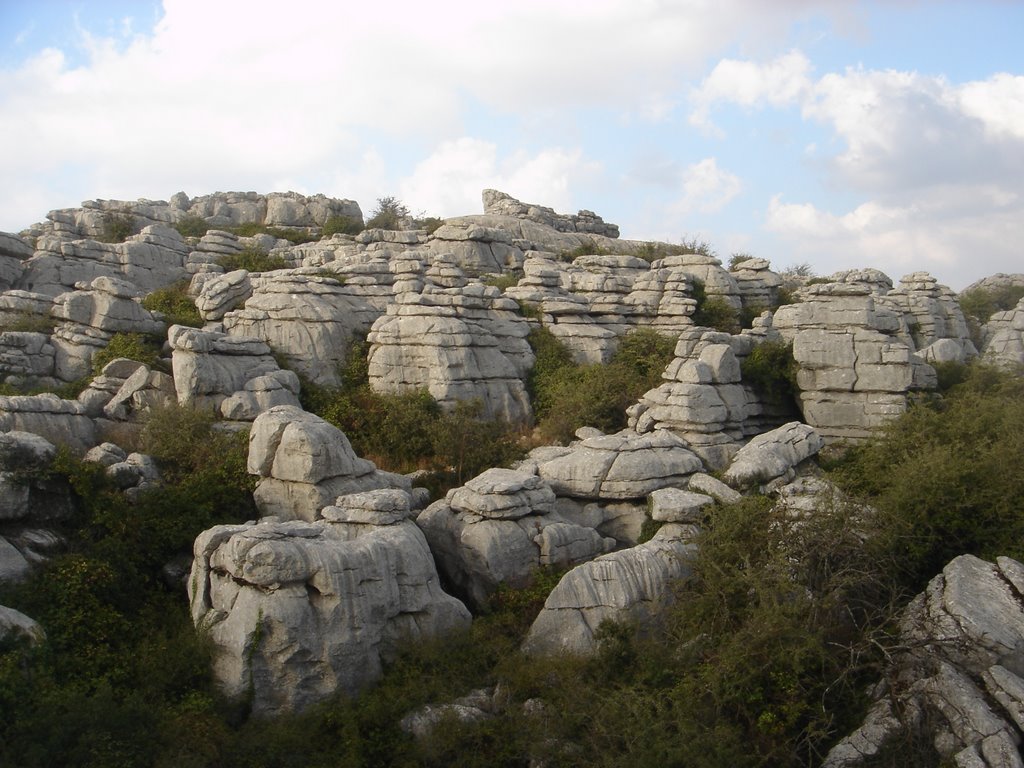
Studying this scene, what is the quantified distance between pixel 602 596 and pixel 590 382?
8688 mm

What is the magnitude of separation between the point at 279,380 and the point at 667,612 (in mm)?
10260

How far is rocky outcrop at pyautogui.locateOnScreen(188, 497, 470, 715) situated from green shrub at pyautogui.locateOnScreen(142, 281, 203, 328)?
34.1 ft

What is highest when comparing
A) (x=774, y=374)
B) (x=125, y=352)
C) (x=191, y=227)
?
(x=191, y=227)

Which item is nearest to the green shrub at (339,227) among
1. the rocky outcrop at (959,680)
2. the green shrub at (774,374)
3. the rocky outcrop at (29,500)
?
the green shrub at (774,374)

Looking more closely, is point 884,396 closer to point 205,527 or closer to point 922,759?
point 922,759

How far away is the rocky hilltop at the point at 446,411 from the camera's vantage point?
13000mm

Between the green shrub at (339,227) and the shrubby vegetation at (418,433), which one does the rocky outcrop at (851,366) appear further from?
the green shrub at (339,227)

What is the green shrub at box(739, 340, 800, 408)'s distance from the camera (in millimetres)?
22891

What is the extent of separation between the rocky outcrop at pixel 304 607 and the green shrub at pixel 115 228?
79.6 ft

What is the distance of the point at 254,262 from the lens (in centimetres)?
3077

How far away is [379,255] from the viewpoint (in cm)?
2750

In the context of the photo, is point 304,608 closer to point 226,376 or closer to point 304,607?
point 304,607

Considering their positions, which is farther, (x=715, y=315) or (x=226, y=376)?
(x=715, y=315)

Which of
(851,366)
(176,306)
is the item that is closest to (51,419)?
(176,306)
